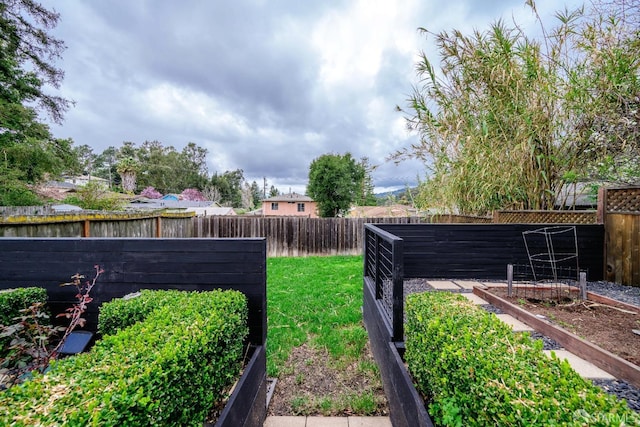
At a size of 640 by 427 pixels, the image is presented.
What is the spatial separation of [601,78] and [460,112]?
1.63 meters

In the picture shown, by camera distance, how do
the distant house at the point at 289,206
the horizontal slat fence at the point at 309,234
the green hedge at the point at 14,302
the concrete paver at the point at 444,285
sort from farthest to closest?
the distant house at the point at 289,206, the horizontal slat fence at the point at 309,234, the concrete paver at the point at 444,285, the green hedge at the point at 14,302

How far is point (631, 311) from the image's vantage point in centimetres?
235

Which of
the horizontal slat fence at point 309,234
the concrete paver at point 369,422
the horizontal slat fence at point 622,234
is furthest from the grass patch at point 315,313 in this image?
the horizontal slat fence at point 622,234

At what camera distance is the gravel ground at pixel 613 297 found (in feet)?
4.57

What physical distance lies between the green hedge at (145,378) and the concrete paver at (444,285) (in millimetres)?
2625

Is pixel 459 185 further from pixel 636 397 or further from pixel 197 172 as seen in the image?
pixel 197 172

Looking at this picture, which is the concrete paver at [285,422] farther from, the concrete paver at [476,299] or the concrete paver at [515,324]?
the concrete paver at [476,299]

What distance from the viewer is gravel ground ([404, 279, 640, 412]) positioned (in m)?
1.39

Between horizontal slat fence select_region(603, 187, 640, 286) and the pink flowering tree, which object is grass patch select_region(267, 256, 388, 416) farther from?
the pink flowering tree

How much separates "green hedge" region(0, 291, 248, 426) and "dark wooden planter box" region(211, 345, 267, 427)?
0.09 metres

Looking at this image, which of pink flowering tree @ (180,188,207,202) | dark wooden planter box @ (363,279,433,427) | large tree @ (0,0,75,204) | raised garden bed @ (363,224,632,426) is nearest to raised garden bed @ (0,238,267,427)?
dark wooden planter box @ (363,279,433,427)

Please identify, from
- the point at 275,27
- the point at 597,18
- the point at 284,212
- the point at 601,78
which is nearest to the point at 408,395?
the point at 601,78

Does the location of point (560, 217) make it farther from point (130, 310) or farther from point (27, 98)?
point (27, 98)

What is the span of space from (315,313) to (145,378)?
271 cm
